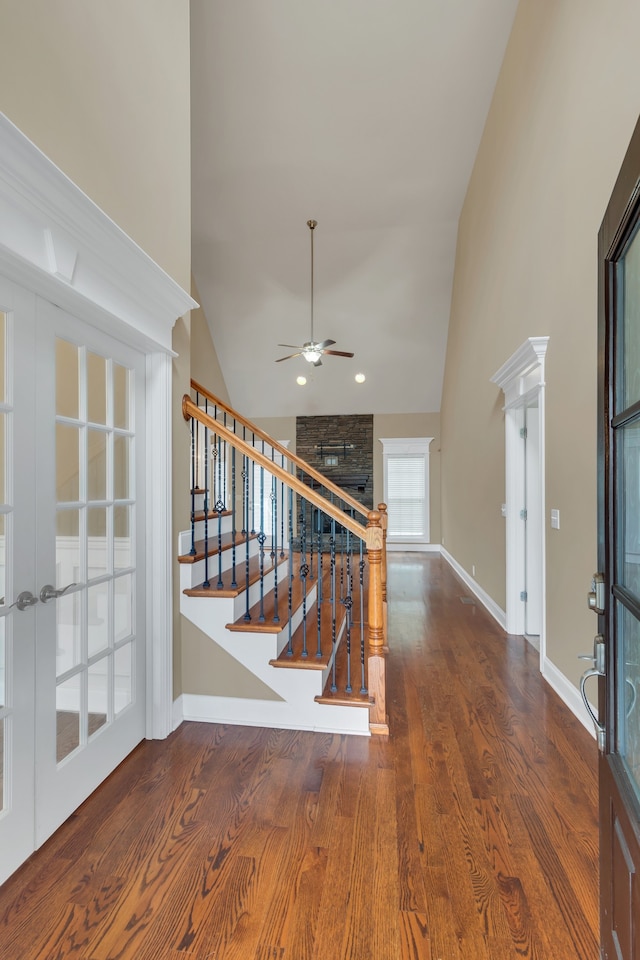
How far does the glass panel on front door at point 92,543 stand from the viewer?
1829mm

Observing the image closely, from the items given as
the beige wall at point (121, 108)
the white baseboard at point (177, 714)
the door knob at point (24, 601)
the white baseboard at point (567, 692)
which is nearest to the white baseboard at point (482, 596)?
the white baseboard at point (567, 692)

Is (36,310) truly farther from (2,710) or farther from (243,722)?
(243,722)

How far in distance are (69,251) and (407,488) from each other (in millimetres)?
8273

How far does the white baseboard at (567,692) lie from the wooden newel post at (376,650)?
1128 mm

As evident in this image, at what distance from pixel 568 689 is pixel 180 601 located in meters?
2.42

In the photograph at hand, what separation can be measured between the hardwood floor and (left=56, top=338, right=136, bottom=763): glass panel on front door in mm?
412

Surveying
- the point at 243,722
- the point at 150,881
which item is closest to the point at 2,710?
the point at 150,881

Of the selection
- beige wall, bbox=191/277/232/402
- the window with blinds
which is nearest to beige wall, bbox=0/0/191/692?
beige wall, bbox=191/277/232/402

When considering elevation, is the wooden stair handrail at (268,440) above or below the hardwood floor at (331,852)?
above

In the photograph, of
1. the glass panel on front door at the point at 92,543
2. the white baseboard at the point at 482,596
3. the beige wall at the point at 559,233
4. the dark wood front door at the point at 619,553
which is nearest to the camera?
the dark wood front door at the point at 619,553

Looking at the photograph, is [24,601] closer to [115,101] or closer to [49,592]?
[49,592]

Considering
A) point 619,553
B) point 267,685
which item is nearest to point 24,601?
point 267,685

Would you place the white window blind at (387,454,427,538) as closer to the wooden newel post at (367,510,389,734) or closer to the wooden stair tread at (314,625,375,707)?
the wooden stair tread at (314,625,375,707)

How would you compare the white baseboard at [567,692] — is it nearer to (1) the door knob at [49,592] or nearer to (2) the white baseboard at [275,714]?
(2) the white baseboard at [275,714]
